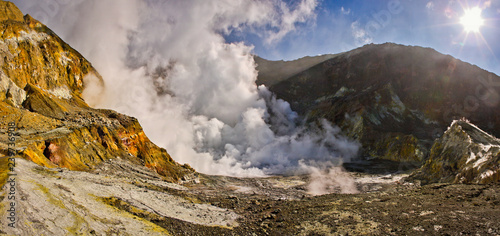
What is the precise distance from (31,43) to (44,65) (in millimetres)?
3066

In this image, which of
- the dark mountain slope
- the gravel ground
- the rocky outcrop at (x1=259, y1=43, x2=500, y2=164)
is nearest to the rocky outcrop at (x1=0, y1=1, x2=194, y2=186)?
the gravel ground

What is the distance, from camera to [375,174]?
38.2 m

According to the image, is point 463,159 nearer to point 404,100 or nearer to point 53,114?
point 53,114

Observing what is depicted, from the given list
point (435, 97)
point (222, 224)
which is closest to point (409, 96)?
point (435, 97)

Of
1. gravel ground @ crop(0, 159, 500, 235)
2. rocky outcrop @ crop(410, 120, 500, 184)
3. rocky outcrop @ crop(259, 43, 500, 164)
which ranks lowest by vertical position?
gravel ground @ crop(0, 159, 500, 235)

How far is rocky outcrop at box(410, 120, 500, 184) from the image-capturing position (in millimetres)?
18942

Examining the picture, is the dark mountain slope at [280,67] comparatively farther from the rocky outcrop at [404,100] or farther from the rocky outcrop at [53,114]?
the rocky outcrop at [53,114]

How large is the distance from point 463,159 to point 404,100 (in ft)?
163

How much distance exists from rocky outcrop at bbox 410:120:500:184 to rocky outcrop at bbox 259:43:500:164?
16576 mm

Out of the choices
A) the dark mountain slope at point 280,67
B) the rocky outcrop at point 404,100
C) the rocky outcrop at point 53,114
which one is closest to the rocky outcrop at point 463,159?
the rocky outcrop at point 404,100

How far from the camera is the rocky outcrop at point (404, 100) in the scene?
178ft

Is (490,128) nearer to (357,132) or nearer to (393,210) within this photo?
(357,132)

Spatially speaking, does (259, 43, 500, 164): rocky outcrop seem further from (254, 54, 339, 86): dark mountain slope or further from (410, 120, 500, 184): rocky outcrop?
(254, 54, 339, 86): dark mountain slope

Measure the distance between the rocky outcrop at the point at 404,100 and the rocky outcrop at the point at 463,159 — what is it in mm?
16576
